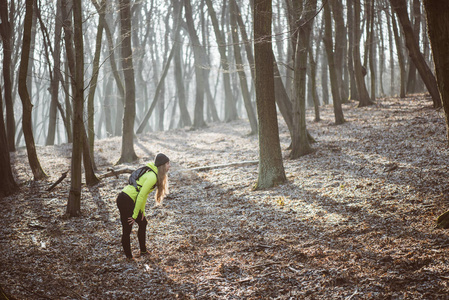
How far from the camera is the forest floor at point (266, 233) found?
432 cm

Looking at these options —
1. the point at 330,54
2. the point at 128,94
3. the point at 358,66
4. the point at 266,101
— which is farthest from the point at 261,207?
the point at 358,66

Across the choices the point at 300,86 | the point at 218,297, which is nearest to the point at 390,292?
the point at 218,297

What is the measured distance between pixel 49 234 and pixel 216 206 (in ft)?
11.5

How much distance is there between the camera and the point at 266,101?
8.77 meters

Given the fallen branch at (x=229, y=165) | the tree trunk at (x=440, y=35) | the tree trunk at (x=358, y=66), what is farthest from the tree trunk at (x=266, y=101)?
the tree trunk at (x=358, y=66)

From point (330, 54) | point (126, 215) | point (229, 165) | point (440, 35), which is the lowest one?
point (229, 165)

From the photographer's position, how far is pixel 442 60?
4145mm

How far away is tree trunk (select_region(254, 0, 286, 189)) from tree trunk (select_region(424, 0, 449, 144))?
4533mm

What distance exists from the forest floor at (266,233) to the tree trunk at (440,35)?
2.02 meters

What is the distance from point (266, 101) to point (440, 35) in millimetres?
4896

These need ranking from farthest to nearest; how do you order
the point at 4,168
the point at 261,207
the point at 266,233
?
the point at 4,168
the point at 261,207
the point at 266,233

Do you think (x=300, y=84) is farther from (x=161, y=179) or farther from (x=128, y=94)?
(x=161, y=179)

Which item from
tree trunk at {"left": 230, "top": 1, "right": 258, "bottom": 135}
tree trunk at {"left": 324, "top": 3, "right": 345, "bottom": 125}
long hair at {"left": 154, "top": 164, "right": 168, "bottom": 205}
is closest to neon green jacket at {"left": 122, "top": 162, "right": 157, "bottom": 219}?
long hair at {"left": 154, "top": 164, "right": 168, "bottom": 205}

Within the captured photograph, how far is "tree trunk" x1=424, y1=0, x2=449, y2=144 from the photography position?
13.2 ft
